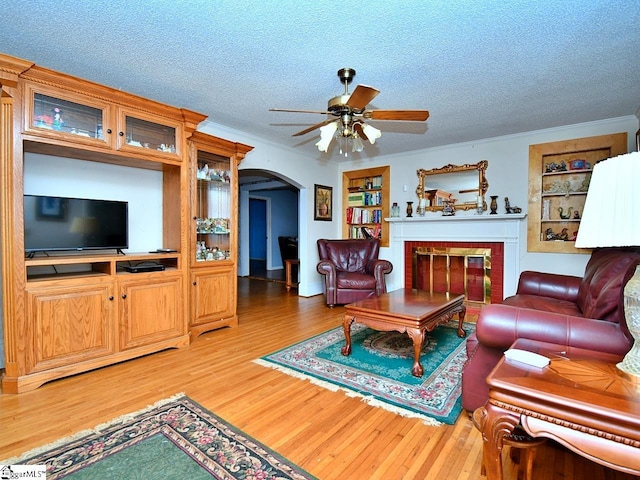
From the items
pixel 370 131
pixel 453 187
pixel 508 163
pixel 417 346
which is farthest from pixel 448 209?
pixel 417 346

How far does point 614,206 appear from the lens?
1.09 m

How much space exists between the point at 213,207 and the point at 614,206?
345 centimetres

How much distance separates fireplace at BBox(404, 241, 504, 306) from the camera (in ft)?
14.8

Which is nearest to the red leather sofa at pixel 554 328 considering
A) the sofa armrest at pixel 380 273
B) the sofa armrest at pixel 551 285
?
the sofa armrest at pixel 551 285

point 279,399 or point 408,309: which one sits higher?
point 408,309

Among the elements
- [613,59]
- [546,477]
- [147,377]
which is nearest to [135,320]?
[147,377]

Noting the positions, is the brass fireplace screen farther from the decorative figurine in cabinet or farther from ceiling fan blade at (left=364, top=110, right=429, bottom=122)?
the decorative figurine in cabinet

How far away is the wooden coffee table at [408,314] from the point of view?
2.38 meters

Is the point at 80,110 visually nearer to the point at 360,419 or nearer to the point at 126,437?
the point at 126,437

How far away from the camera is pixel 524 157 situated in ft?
14.2

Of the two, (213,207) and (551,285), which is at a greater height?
(213,207)

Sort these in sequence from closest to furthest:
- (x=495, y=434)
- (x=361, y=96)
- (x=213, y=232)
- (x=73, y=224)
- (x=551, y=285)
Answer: (x=495, y=434), (x=361, y=96), (x=73, y=224), (x=551, y=285), (x=213, y=232)

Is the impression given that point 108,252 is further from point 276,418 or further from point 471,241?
point 471,241

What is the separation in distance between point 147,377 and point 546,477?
2.54 meters
